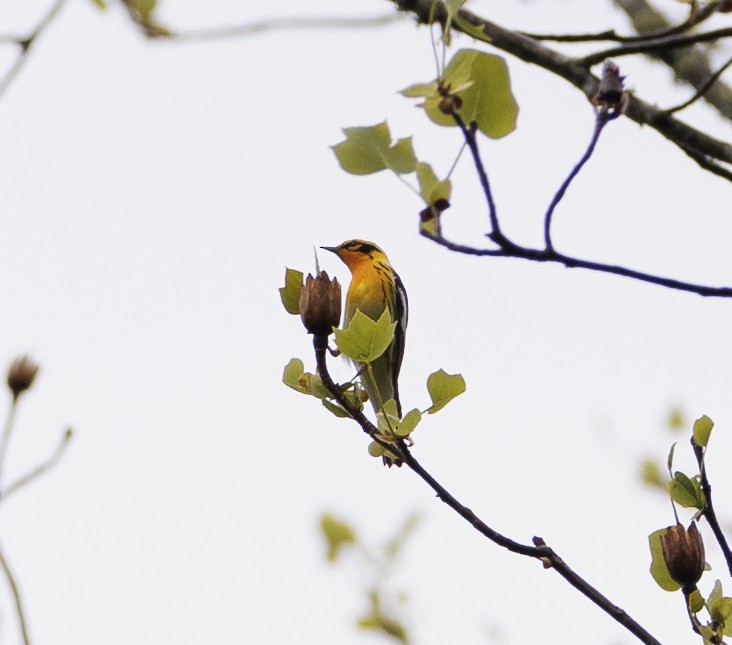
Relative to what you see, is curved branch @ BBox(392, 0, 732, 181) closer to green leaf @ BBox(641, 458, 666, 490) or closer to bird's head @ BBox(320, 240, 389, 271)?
green leaf @ BBox(641, 458, 666, 490)

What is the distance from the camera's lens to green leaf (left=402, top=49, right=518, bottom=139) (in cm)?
159

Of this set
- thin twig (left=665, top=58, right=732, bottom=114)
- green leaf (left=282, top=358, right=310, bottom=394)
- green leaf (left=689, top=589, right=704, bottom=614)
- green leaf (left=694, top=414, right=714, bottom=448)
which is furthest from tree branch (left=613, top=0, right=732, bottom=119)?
green leaf (left=689, top=589, right=704, bottom=614)

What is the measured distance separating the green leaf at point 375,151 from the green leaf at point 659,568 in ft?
2.31

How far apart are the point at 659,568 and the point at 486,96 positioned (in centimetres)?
78

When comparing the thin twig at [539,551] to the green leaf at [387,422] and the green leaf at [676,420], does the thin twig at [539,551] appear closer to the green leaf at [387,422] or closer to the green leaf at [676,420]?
the green leaf at [387,422]

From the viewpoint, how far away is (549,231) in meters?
1.54

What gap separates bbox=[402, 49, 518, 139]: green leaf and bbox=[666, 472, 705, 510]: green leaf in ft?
1.94

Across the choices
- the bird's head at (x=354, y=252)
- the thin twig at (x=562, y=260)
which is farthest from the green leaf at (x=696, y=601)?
the bird's head at (x=354, y=252)

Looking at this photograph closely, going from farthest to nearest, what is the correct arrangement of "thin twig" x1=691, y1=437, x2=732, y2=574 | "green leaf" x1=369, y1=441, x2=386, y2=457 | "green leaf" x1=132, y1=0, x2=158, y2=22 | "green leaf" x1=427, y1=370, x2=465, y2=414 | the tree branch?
the tree branch → "green leaf" x1=132, y1=0, x2=158, y2=22 → "green leaf" x1=369, y1=441, x2=386, y2=457 → "green leaf" x1=427, y1=370, x2=465, y2=414 → "thin twig" x1=691, y1=437, x2=732, y2=574

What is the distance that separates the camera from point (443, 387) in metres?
1.83

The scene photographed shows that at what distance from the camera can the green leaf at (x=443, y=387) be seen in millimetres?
1816

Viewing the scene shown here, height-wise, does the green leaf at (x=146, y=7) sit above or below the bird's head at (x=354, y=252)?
below

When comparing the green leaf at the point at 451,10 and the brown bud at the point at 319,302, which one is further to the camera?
the brown bud at the point at 319,302

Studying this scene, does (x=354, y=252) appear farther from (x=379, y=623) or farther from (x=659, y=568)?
(x=659, y=568)
